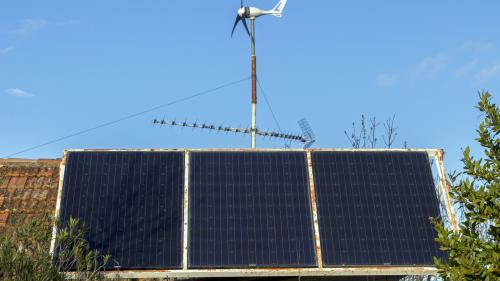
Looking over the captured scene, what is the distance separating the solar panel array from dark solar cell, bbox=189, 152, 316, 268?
0.02 meters

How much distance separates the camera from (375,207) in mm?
13836

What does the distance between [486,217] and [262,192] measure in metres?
5.90

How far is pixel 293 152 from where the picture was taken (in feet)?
48.0

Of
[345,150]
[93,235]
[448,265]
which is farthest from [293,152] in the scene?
[448,265]

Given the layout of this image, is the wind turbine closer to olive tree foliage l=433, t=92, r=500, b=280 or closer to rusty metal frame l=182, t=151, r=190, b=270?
rusty metal frame l=182, t=151, r=190, b=270

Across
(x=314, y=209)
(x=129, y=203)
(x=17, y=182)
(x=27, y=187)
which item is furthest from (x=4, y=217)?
(x=314, y=209)

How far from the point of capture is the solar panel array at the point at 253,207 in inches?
503

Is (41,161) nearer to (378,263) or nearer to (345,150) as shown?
(345,150)

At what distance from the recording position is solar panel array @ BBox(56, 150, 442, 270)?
12.8m

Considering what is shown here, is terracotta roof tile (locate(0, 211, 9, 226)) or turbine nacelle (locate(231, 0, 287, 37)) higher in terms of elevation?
turbine nacelle (locate(231, 0, 287, 37))

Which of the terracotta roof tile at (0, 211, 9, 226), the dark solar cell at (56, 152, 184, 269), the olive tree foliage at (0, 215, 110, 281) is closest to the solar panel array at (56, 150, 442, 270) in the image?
Result: the dark solar cell at (56, 152, 184, 269)

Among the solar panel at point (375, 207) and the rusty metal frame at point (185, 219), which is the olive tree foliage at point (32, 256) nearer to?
the rusty metal frame at point (185, 219)

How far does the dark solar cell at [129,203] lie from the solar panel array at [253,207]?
0.07ft

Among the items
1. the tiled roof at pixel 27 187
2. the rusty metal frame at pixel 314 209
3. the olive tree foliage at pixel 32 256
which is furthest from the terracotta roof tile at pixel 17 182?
the rusty metal frame at pixel 314 209
